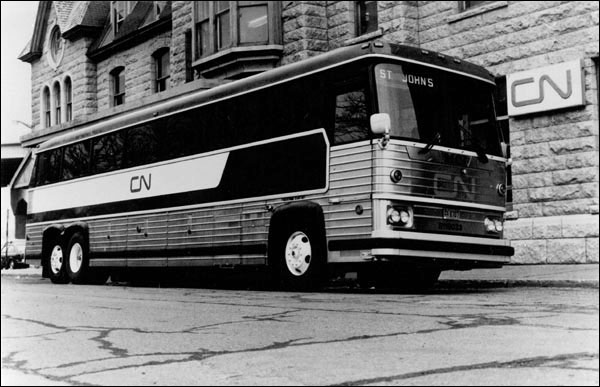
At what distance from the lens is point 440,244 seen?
11.1 metres

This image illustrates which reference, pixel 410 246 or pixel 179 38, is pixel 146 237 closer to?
pixel 410 246

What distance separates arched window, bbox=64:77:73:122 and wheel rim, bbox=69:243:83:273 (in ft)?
51.9

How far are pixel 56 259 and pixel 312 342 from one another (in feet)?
45.0

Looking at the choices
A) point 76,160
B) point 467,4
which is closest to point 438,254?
point 467,4

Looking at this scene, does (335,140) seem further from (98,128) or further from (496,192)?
(98,128)

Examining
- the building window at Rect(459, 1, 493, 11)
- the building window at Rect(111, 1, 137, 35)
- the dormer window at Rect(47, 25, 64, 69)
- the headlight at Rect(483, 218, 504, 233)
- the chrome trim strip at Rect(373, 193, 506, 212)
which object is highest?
the building window at Rect(111, 1, 137, 35)

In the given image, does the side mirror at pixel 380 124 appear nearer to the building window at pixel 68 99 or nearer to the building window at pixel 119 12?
the building window at pixel 119 12

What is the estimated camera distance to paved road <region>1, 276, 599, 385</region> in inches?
193

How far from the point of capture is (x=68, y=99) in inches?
1313

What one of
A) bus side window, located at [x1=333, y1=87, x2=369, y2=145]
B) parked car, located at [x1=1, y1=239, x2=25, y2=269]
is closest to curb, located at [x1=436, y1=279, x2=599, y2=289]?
bus side window, located at [x1=333, y1=87, x2=369, y2=145]

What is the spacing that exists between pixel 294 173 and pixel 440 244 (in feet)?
8.46

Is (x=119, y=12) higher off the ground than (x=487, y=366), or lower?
higher

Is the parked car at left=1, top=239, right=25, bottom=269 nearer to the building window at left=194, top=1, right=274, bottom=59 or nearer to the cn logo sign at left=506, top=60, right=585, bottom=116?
the building window at left=194, top=1, right=274, bottom=59

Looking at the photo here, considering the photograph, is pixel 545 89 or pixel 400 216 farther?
pixel 545 89
